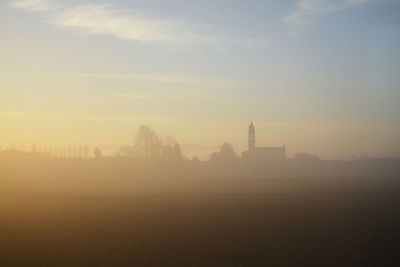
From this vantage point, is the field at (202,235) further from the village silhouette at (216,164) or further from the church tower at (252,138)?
the church tower at (252,138)

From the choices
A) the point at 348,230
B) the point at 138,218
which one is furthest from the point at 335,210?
the point at 138,218

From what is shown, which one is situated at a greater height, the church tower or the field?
the church tower

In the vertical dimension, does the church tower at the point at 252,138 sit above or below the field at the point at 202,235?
above

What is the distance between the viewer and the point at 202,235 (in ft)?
104

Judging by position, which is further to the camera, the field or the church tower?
the church tower

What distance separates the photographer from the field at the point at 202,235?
2477 centimetres

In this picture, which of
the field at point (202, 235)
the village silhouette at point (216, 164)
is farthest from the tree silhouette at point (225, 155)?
the field at point (202, 235)

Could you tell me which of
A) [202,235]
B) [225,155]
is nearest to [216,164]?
[225,155]

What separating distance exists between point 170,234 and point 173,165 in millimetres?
109212

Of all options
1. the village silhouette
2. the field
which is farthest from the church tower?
the field

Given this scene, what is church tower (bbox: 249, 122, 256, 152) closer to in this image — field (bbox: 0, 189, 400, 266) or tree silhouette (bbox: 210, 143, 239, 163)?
tree silhouette (bbox: 210, 143, 239, 163)

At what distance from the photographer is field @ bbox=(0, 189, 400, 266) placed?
81.3ft

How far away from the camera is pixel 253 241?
29.4 m

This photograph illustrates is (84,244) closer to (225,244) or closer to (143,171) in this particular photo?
(225,244)
